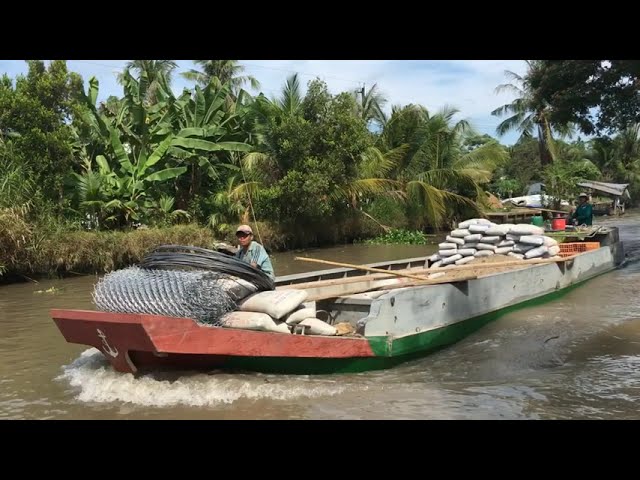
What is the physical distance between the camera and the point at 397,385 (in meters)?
5.48

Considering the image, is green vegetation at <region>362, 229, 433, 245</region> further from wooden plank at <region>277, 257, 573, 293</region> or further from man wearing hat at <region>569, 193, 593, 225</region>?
wooden plank at <region>277, 257, 573, 293</region>

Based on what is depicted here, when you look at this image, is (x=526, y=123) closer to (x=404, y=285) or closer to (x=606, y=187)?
(x=606, y=187)

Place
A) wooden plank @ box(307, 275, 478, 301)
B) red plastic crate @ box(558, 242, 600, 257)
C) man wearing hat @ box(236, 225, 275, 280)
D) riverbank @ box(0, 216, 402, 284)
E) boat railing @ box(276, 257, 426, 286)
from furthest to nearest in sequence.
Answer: riverbank @ box(0, 216, 402, 284), red plastic crate @ box(558, 242, 600, 257), boat railing @ box(276, 257, 426, 286), wooden plank @ box(307, 275, 478, 301), man wearing hat @ box(236, 225, 275, 280)

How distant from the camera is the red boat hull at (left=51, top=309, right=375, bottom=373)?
177 inches

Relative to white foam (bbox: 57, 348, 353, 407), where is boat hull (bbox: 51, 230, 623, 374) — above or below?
above

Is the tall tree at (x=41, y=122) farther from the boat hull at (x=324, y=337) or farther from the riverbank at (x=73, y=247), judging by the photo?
the boat hull at (x=324, y=337)

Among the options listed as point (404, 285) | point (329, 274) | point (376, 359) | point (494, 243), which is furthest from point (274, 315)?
point (494, 243)

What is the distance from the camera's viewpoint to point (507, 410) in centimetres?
488

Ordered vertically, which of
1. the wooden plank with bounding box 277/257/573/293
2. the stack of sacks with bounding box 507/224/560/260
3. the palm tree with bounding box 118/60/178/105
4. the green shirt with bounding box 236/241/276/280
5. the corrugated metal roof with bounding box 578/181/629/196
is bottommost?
the wooden plank with bounding box 277/257/573/293

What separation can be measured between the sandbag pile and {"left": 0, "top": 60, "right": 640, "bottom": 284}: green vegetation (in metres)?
3.68

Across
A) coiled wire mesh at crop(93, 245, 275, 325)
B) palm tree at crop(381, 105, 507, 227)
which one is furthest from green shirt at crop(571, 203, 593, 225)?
→ coiled wire mesh at crop(93, 245, 275, 325)

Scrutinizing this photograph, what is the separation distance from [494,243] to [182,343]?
21.2 feet

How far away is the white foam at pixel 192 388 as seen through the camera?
4852 mm

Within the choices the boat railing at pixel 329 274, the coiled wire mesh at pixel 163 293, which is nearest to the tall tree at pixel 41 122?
the boat railing at pixel 329 274
